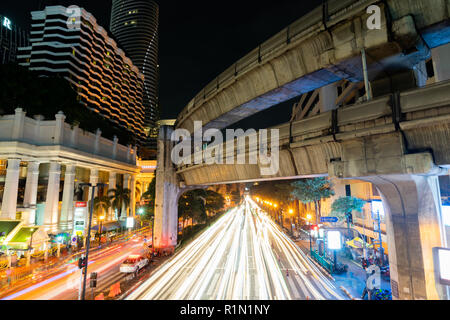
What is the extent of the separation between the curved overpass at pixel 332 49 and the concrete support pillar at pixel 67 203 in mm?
33677

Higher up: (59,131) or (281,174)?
(59,131)

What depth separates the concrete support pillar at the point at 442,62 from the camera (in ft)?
68.1

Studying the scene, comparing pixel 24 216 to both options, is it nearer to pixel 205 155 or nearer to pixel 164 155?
pixel 164 155

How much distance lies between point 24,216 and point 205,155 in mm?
30406

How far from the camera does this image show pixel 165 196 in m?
26.0

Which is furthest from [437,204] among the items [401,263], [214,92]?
[214,92]

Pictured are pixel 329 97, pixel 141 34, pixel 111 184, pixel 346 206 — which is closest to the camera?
pixel 346 206

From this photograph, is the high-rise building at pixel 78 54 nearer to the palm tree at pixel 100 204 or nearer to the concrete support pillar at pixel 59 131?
the concrete support pillar at pixel 59 131

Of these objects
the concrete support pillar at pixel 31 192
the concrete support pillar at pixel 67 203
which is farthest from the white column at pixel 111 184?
the concrete support pillar at pixel 31 192

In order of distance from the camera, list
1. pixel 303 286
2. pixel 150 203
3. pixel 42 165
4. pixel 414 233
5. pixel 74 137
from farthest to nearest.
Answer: pixel 42 165 → pixel 150 203 → pixel 74 137 → pixel 303 286 → pixel 414 233

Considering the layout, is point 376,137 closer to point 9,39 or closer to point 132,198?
point 132,198

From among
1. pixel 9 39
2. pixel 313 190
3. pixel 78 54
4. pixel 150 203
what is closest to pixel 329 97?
pixel 313 190

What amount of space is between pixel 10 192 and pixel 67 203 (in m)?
7.51

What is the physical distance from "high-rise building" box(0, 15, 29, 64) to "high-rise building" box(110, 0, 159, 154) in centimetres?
8260
